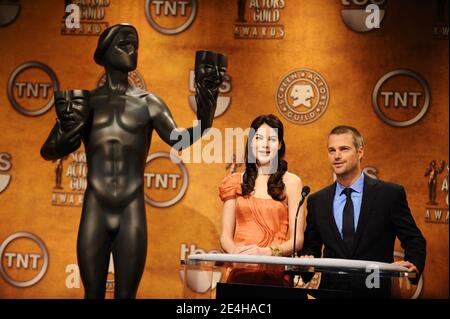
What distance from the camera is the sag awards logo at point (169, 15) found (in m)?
5.29

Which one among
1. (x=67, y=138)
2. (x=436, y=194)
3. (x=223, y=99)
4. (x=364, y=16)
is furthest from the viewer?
(x=223, y=99)

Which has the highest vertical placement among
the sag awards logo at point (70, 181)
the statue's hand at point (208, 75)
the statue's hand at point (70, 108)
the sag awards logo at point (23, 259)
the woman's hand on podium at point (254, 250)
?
the statue's hand at point (208, 75)

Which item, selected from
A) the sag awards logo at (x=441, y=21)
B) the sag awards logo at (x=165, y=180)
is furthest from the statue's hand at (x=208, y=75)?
the sag awards logo at (x=441, y=21)

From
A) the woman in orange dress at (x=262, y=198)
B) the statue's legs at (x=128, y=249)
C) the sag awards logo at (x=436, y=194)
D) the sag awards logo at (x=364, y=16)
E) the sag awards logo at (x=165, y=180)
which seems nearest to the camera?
the statue's legs at (x=128, y=249)

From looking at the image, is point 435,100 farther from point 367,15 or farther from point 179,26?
point 179,26

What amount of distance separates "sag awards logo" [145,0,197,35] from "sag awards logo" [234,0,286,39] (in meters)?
0.34

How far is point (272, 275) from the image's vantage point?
2895 millimetres

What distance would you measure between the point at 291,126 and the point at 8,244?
6.93 feet

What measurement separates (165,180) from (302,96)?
1083 mm

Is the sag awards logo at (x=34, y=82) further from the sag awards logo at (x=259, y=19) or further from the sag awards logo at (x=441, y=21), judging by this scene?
the sag awards logo at (x=441, y=21)

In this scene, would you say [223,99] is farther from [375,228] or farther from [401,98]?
[375,228]

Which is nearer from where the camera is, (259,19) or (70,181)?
(259,19)

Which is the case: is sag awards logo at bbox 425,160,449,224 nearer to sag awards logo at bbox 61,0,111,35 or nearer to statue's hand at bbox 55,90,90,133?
sag awards logo at bbox 61,0,111,35

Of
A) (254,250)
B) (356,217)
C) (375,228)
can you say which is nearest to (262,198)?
(254,250)
